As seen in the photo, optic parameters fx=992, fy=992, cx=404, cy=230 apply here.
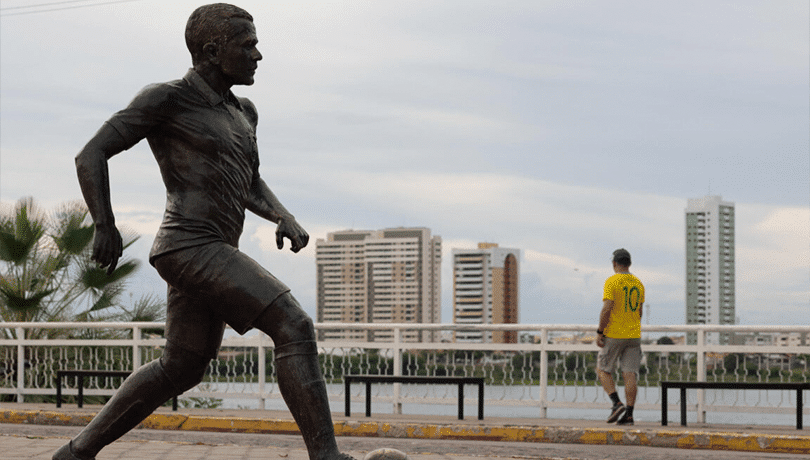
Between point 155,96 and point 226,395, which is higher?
point 155,96

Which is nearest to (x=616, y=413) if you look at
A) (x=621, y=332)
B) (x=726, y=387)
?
(x=621, y=332)

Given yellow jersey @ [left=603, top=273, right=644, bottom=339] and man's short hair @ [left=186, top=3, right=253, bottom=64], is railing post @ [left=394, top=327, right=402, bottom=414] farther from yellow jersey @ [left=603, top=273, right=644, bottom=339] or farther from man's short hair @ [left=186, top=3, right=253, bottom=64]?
man's short hair @ [left=186, top=3, right=253, bottom=64]

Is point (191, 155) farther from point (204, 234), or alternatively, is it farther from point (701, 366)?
point (701, 366)

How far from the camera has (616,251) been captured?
10.4m

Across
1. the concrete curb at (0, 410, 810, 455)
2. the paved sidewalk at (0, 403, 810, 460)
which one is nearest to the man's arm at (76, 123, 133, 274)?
the paved sidewalk at (0, 403, 810, 460)

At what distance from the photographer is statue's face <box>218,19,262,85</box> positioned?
4023mm

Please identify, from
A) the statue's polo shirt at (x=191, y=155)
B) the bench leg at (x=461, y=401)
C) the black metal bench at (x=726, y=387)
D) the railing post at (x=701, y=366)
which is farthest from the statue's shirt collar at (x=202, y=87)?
the railing post at (x=701, y=366)

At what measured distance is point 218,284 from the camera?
3.81m

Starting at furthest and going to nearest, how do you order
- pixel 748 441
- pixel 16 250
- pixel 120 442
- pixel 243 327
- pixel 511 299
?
pixel 511 299 → pixel 16 250 → pixel 748 441 → pixel 120 442 → pixel 243 327

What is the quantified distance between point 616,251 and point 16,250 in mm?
10800

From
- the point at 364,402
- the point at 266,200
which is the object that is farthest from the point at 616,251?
the point at 266,200

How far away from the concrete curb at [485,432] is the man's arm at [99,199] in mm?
6060

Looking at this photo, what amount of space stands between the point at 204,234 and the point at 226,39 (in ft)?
2.63

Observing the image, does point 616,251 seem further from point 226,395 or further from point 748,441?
point 226,395
